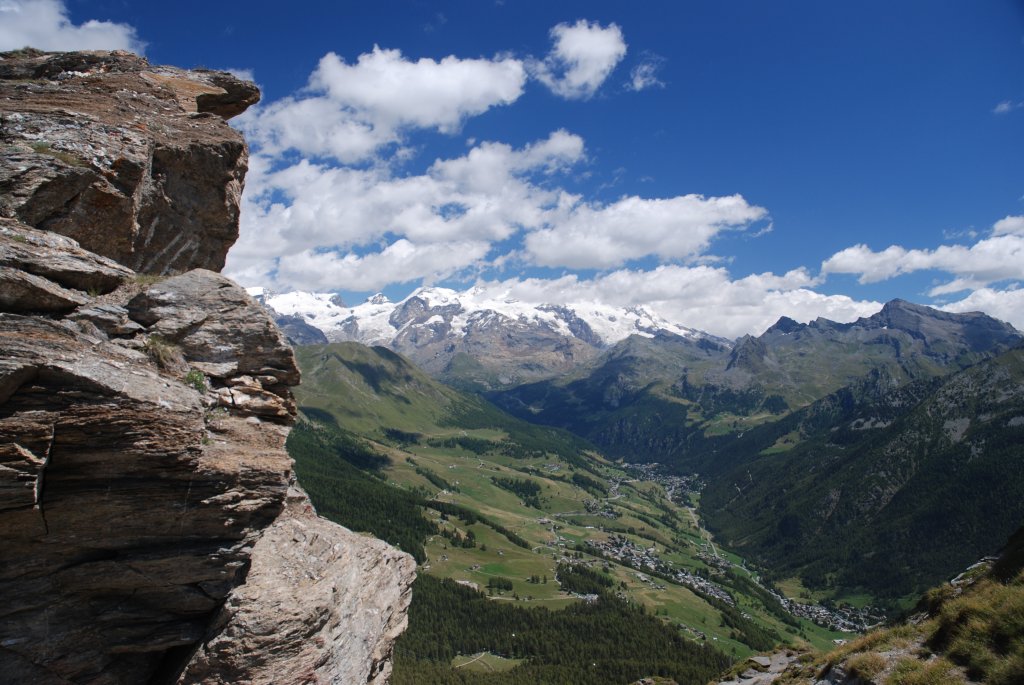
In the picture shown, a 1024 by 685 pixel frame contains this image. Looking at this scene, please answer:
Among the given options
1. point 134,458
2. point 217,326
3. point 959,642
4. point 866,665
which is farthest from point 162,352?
point 866,665

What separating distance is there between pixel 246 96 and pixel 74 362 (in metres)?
25.3

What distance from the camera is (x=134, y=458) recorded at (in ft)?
53.2

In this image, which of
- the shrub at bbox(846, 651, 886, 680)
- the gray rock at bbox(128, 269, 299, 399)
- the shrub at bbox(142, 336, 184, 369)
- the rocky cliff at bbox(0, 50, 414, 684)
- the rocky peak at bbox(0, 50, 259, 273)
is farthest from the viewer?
the shrub at bbox(846, 651, 886, 680)

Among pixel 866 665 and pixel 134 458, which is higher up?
pixel 134 458

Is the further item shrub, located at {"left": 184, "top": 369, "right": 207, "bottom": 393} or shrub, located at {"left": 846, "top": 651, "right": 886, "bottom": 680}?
shrub, located at {"left": 846, "top": 651, "right": 886, "bottom": 680}

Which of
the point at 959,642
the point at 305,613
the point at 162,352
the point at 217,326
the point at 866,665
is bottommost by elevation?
the point at 866,665

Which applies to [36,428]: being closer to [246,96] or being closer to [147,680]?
[147,680]

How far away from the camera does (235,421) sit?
65.9ft

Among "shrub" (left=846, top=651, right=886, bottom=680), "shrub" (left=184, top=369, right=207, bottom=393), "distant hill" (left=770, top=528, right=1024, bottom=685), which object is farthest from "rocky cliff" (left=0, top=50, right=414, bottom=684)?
"distant hill" (left=770, top=528, right=1024, bottom=685)

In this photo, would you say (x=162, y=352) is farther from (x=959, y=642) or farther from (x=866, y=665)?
(x=866, y=665)

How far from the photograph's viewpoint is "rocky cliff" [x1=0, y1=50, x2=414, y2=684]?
15.4m

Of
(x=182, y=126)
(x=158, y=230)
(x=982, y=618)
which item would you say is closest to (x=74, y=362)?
(x=158, y=230)

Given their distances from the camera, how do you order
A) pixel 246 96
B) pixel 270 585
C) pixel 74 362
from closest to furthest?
1. pixel 74 362
2. pixel 270 585
3. pixel 246 96

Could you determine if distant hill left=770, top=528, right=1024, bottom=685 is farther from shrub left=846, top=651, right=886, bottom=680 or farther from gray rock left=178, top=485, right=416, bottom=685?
gray rock left=178, top=485, right=416, bottom=685
